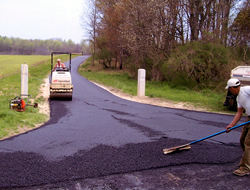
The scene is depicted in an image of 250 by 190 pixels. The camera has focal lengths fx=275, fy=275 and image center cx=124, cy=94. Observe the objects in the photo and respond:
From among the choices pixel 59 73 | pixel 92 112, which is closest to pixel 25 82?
pixel 59 73

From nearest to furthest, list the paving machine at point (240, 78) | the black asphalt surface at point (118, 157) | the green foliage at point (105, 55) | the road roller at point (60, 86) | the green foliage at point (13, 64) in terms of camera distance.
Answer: the black asphalt surface at point (118, 157) → the paving machine at point (240, 78) → the road roller at point (60, 86) → the green foliage at point (13, 64) → the green foliage at point (105, 55)

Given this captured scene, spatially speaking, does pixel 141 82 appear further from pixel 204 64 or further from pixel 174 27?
pixel 174 27

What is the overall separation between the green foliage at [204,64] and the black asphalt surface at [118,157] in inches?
345

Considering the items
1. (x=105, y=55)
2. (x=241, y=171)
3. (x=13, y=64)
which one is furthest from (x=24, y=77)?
(x=13, y=64)

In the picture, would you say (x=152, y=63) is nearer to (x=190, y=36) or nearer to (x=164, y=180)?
(x=190, y=36)

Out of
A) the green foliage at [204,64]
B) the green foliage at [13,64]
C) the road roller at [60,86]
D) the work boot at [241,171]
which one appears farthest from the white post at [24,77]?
the green foliage at [13,64]

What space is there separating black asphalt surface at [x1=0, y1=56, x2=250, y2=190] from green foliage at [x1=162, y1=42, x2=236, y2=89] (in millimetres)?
8755

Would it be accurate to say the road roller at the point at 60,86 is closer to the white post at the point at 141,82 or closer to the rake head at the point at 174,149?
the white post at the point at 141,82

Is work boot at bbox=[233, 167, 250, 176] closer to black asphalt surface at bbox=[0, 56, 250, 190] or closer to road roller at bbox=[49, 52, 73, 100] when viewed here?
black asphalt surface at bbox=[0, 56, 250, 190]

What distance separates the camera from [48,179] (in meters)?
4.34

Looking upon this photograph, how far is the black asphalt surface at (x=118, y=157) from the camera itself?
4.31 metres

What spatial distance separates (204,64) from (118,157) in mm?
13345

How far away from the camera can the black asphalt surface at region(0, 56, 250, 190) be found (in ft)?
14.1

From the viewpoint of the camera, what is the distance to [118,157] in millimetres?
5418
